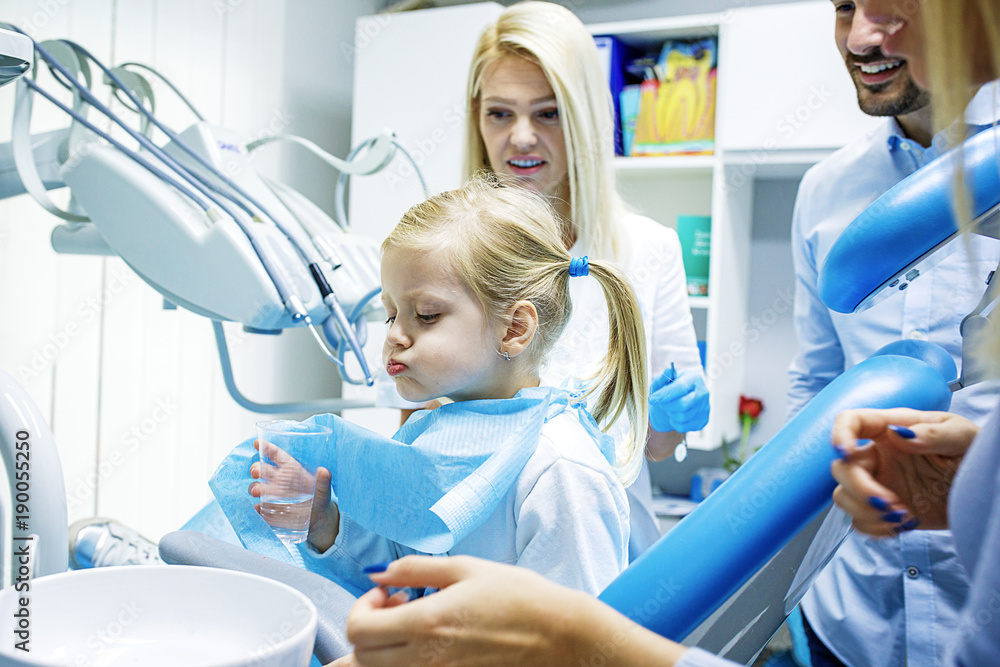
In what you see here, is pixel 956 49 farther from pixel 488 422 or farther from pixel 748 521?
pixel 488 422

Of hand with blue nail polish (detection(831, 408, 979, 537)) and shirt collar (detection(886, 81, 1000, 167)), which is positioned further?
shirt collar (detection(886, 81, 1000, 167))

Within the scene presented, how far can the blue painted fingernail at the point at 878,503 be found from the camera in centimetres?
52

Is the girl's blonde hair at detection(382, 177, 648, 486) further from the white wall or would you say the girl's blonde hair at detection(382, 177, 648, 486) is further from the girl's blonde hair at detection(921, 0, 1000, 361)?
the white wall

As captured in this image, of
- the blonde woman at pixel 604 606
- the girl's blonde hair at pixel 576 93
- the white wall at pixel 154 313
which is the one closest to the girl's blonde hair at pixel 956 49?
the blonde woman at pixel 604 606

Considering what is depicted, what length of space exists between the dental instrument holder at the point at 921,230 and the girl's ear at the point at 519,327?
1.49 ft

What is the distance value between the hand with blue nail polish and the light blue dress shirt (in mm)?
697

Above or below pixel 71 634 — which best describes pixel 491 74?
above

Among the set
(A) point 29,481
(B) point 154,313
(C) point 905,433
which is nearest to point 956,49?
(C) point 905,433

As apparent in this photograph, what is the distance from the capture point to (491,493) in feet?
2.83

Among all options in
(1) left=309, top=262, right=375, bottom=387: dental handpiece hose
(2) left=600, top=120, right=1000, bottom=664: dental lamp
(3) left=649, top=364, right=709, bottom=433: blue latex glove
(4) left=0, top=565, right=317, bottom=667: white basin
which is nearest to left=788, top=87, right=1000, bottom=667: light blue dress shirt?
(3) left=649, top=364, right=709, bottom=433: blue latex glove

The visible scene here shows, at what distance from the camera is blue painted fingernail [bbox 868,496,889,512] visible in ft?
1.71

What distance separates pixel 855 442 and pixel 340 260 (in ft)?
2.55

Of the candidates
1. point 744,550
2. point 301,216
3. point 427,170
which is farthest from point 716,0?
point 744,550

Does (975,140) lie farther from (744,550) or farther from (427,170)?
(427,170)
